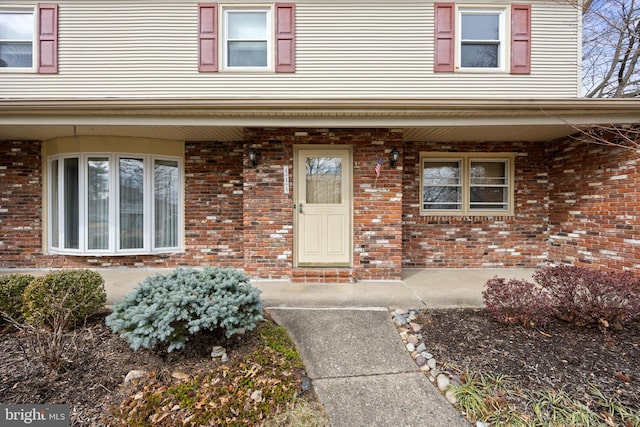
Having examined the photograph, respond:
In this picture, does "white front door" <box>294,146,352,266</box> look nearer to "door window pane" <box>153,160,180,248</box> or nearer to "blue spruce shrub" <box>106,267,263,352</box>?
"blue spruce shrub" <box>106,267,263,352</box>

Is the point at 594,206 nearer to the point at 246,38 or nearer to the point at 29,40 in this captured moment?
the point at 246,38

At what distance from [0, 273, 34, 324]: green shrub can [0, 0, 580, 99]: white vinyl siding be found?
388cm

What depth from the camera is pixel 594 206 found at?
4.80 metres

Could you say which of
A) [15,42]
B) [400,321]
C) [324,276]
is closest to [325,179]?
[324,276]

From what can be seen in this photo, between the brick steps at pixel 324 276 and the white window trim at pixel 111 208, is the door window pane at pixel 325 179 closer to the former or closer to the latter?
the brick steps at pixel 324 276

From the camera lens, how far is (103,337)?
8.71 feet

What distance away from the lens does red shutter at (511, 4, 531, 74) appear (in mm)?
5414

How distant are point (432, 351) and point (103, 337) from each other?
3.07 m

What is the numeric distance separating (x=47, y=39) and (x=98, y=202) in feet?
11.0

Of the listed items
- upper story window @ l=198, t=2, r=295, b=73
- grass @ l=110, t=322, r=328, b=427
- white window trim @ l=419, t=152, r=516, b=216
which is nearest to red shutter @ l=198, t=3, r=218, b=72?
upper story window @ l=198, t=2, r=295, b=73

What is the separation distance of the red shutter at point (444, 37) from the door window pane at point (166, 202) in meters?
5.54

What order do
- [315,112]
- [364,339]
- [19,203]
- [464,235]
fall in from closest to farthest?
[364,339]
[315,112]
[19,203]
[464,235]

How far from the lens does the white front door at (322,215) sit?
4707mm

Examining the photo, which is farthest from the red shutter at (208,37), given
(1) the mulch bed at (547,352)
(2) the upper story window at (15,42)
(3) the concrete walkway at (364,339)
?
(1) the mulch bed at (547,352)
